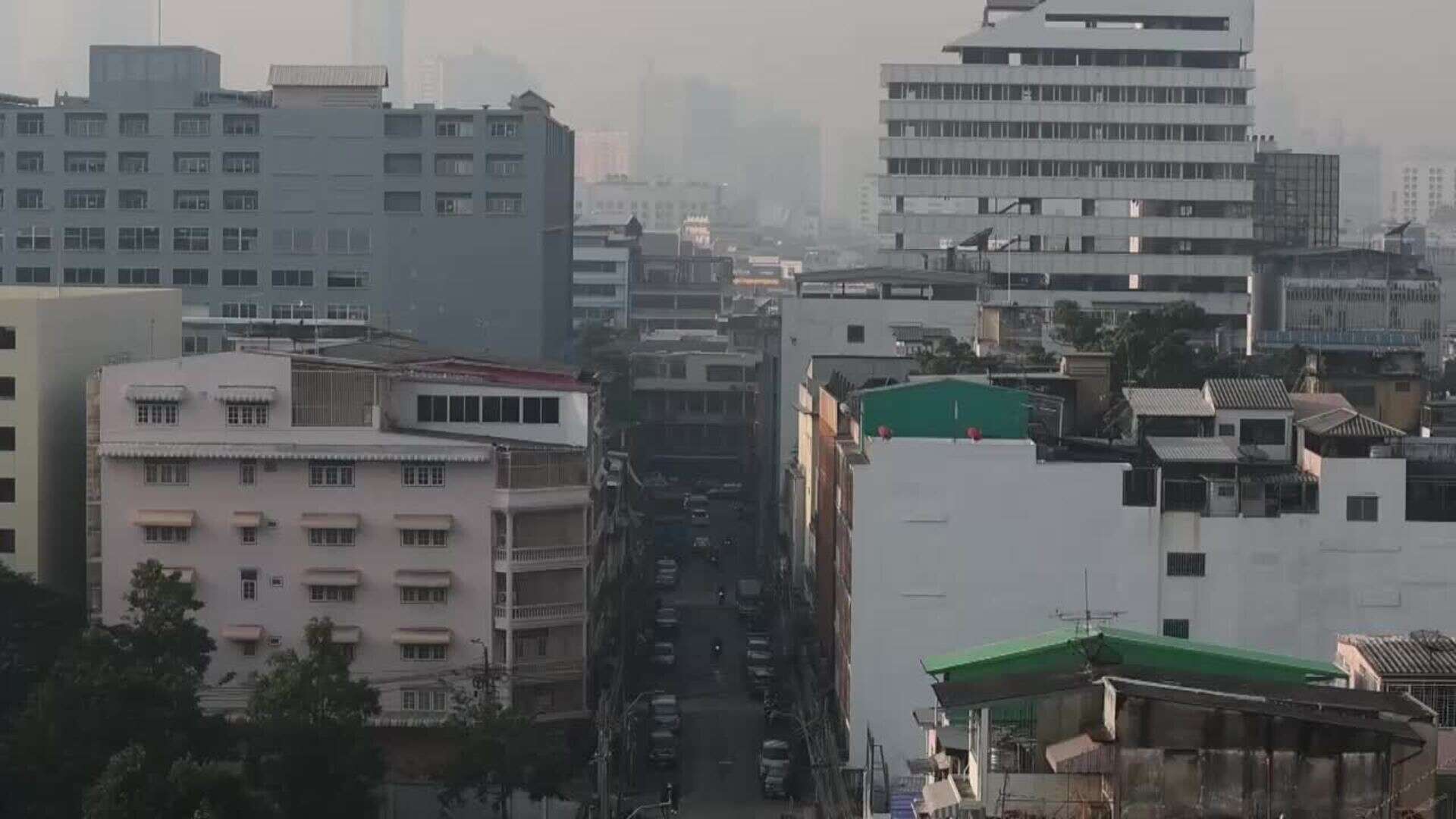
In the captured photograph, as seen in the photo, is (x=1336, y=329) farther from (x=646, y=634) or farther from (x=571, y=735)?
(x=571, y=735)

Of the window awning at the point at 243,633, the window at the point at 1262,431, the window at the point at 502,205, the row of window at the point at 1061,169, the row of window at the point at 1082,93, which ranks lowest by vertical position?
the window awning at the point at 243,633

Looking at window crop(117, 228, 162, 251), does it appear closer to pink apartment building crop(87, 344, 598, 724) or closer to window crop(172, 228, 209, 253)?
window crop(172, 228, 209, 253)

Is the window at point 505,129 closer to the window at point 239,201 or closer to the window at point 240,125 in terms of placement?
the window at point 240,125

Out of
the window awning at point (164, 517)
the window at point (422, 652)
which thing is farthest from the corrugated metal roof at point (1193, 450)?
the window awning at point (164, 517)

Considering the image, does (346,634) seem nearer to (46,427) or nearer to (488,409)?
(488,409)

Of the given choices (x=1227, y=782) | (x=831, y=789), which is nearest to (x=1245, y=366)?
(x=831, y=789)

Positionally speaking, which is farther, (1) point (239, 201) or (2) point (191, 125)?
(1) point (239, 201)

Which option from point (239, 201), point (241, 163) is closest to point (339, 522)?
point (241, 163)
